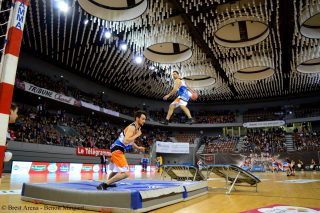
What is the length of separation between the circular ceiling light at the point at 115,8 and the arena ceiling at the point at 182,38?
0.04m

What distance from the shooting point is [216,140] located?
34.6m

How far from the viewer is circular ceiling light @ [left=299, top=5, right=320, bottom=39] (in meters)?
11.8

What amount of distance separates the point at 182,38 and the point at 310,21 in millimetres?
6653

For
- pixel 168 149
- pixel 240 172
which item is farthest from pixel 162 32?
pixel 168 149

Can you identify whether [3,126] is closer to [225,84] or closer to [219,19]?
[219,19]

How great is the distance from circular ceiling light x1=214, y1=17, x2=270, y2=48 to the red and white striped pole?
12.3 m

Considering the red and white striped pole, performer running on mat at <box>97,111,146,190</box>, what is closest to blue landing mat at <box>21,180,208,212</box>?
performer running on mat at <box>97,111,146,190</box>

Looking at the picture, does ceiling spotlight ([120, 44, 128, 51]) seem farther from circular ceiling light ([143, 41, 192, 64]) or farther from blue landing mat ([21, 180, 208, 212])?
blue landing mat ([21, 180, 208, 212])

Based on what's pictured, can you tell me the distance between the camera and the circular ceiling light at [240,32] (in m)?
13.5

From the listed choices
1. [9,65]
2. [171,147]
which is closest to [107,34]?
[9,65]

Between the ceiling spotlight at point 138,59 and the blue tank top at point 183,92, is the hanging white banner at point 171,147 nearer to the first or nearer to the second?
the ceiling spotlight at point 138,59

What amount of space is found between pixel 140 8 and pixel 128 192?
32.2 feet

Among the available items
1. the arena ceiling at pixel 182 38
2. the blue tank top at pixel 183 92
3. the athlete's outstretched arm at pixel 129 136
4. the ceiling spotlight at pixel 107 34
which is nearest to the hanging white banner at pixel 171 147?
the arena ceiling at pixel 182 38

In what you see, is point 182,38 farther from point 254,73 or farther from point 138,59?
point 254,73
